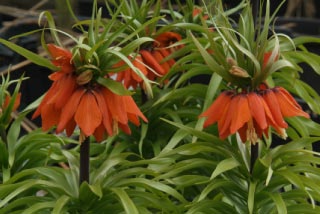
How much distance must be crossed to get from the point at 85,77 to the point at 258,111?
30 cm

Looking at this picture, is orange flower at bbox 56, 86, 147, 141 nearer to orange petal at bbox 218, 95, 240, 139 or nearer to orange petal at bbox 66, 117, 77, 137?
orange petal at bbox 66, 117, 77, 137

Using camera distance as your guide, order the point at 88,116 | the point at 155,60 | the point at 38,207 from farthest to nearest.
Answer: the point at 155,60
the point at 38,207
the point at 88,116

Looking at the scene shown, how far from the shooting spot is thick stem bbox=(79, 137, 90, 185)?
1381 mm

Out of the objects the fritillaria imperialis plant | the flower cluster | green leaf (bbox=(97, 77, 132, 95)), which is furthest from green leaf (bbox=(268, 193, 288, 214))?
the flower cluster

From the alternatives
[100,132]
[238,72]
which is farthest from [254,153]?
[100,132]

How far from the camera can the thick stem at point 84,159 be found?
4.53 feet

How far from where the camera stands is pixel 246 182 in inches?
59.3

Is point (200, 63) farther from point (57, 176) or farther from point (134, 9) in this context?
point (57, 176)

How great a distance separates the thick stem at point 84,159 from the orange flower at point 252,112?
0.74 ft

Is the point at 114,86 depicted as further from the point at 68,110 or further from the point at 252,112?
the point at 252,112

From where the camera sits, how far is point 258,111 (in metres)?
1.29

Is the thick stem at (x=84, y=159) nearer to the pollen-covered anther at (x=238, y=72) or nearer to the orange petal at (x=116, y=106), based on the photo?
the orange petal at (x=116, y=106)

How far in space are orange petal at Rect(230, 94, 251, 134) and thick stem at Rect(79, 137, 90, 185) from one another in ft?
0.88

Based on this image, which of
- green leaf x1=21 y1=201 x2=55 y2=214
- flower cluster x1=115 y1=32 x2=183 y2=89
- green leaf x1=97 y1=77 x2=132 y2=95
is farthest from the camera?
flower cluster x1=115 y1=32 x2=183 y2=89
